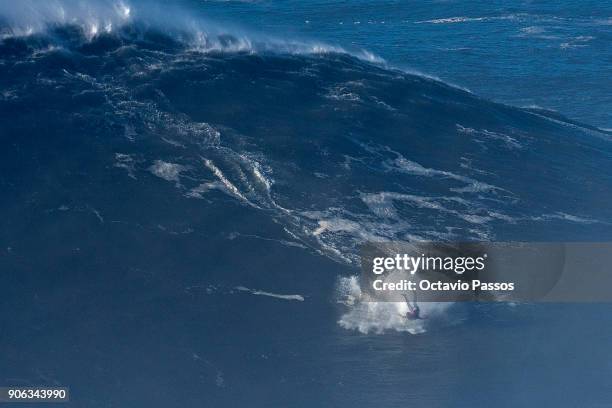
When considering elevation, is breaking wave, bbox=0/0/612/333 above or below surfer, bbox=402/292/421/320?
above

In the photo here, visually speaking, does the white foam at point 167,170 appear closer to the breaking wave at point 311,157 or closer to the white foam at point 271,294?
the breaking wave at point 311,157

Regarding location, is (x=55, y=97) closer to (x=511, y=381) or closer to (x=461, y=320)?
(x=461, y=320)

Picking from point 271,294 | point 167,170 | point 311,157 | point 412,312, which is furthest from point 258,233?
point 412,312

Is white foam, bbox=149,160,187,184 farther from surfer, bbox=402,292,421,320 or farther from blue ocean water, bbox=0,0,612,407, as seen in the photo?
surfer, bbox=402,292,421,320

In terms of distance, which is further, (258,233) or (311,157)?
(311,157)

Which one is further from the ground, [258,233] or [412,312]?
[258,233]

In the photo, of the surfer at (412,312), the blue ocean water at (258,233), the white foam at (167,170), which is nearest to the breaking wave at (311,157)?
the white foam at (167,170)

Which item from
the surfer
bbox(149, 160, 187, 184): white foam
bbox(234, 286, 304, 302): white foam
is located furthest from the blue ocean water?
the surfer

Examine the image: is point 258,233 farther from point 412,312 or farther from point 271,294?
point 412,312

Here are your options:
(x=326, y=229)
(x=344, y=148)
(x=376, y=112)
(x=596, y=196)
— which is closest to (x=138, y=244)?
(x=326, y=229)
